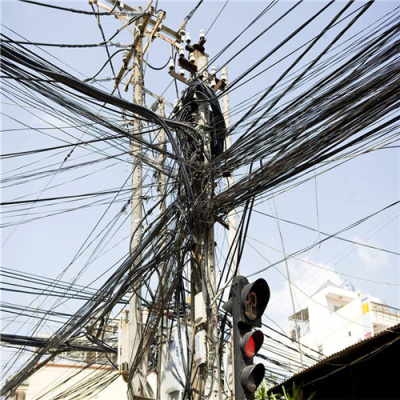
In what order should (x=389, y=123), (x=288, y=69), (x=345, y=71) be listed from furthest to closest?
(x=288, y=69)
(x=345, y=71)
(x=389, y=123)

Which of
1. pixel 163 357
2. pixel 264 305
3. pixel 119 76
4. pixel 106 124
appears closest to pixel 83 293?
pixel 163 357

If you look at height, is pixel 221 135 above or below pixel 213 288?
above

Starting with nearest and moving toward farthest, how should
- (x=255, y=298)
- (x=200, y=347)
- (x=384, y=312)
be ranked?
1. (x=255, y=298)
2. (x=200, y=347)
3. (x=384, y=312)

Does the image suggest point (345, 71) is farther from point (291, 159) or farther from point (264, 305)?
point (264, 305)

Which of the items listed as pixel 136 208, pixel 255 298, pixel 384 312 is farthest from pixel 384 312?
pixel 255 298

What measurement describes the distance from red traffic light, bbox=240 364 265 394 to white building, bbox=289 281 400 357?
2238cm

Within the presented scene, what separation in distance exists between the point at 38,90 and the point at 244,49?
242 cm

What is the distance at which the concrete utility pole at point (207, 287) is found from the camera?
652 cm

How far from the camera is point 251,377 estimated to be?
3.99 meters

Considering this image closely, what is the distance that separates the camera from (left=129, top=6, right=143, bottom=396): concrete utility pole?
8.91 meters

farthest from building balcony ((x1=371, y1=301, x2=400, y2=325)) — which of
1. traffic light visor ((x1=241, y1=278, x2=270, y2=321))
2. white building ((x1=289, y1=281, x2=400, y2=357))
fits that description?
traffic light visor ((x1=241, y1=278, x2=270, y2=321))

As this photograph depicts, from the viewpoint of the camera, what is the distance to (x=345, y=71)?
5453mm

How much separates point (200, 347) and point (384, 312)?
82.9 feet

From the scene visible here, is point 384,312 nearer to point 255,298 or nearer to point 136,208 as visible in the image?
point 136,208
